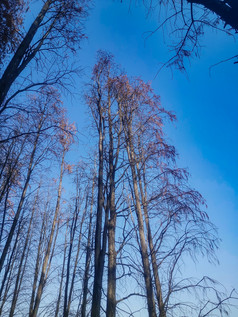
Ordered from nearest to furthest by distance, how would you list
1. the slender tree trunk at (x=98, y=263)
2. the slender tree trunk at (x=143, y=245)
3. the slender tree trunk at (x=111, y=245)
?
the slender tree trunk at (x=98, y=263) → the slender tree trunk at (x=111, y=245) → the slender tree trunk at (x=143, y=245)

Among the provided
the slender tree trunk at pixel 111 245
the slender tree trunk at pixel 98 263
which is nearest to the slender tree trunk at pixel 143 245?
the slender tree trunk at pixel 111 245

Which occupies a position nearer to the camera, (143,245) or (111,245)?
(111,245)

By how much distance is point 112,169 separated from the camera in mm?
5109

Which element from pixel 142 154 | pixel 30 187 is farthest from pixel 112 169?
pixel 30 187

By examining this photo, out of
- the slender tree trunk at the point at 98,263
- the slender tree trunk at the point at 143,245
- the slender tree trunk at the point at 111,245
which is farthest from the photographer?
the slender tree trunk at the point at 143,245

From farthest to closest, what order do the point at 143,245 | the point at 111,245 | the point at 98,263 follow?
the point at 143,245, the point at 111,245, the point at 98,263

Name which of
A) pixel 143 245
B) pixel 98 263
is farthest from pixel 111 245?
pixel 143 245

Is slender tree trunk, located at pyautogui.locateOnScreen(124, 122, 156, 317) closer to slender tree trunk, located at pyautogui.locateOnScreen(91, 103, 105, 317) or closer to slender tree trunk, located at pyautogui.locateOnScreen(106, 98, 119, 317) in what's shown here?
slender tree trunk, located at pyautogui.locateOnScreen(106, 98, 119, 317)

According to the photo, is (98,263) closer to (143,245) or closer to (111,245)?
(111,245)

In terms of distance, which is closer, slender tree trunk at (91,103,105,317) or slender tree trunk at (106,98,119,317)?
slender tree trunk at (91,103,105,317)

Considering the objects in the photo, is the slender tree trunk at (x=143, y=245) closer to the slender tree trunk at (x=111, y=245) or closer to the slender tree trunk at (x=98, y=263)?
the slender tree trunk at (x=111, y=245)

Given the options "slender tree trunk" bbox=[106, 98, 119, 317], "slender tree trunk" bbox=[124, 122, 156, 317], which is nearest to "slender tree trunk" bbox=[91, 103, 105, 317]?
"slender tree trunk" bbox=[106, 98, 119, 317]

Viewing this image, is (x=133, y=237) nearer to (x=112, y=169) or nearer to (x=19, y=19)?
(x=112, y=169)

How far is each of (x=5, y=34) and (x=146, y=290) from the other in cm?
613
